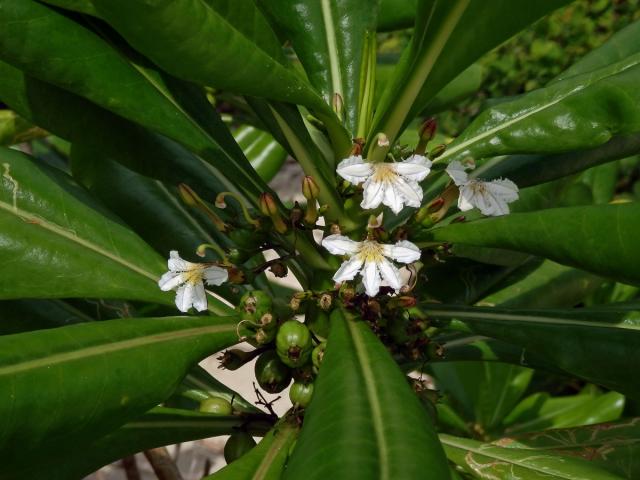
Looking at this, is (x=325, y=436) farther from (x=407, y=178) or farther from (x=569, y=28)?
(x=569, y=28)

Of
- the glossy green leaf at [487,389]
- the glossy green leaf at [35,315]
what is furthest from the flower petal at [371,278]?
the glossy green leaf at [487,389]

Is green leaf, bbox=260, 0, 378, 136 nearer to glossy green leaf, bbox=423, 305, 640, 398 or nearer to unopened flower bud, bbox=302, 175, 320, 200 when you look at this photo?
unopened flower bud, bbox=302, 175, 320, 200

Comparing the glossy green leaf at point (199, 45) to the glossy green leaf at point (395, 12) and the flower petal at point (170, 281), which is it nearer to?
the flower petal at point (170, 281)

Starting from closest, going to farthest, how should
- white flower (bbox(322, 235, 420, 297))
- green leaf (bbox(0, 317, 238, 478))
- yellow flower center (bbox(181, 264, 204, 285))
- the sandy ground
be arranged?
green leaf (bbox(0, 317, 238, 478)), white flower (bbox(322, 235, 420, 297)), yellow flower center (bbox(181, 264, 204, 285)), the sandy ground

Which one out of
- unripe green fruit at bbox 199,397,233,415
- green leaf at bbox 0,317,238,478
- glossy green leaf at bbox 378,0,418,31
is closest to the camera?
green leaf at bbox 0,317,238,478

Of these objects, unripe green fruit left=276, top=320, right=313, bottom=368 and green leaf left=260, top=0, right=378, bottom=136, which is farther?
green leaf left=260, top=0, right=378, bottom=136

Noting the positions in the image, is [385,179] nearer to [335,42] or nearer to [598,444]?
[335,42]

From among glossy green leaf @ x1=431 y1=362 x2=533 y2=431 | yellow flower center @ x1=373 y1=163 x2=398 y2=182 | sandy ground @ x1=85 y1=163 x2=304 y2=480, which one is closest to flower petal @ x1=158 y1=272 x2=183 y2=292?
yellow flower center @ x1=373 y1=163 x2=398 y2=182

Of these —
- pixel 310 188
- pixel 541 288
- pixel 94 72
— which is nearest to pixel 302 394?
pixel 310 188
